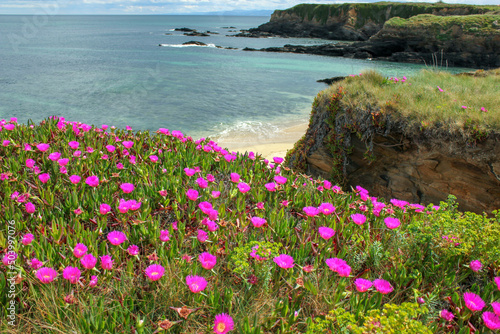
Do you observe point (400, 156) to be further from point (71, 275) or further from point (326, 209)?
point (71, 275)

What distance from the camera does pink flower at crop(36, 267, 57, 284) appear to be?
1.65m

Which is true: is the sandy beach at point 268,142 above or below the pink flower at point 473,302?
below

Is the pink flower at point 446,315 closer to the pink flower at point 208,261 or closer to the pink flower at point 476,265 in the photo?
the pink flower at point 476,265

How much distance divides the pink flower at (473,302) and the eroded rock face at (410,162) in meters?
Result: 3.77

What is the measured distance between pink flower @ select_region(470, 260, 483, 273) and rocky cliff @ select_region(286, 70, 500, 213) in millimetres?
3497

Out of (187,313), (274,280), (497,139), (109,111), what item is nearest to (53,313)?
(187,313)

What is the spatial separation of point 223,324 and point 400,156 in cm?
509

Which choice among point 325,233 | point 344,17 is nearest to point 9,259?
point 325,233

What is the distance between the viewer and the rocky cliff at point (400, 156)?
16.1 ft

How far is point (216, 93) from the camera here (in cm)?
2108

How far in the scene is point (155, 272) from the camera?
1.75 m

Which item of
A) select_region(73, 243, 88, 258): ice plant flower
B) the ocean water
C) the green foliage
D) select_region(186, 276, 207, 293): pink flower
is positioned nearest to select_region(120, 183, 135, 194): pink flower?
select_region(73, 243, 88, 258): ice plant flower

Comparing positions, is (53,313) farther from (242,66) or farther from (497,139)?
(242,66)

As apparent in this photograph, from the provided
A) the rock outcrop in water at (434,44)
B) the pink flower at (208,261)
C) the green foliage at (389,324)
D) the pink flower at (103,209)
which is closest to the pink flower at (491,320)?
the green foliage at (389,324)
